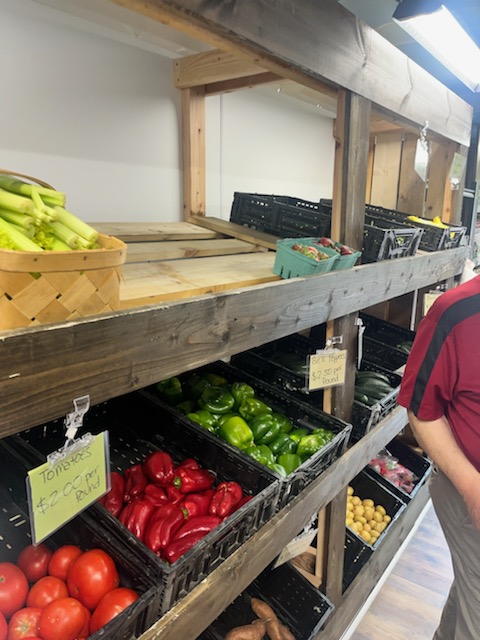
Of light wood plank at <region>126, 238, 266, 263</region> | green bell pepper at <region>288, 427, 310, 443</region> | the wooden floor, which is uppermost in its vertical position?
light wood plank at <region>126, 238, 266, 263</region>

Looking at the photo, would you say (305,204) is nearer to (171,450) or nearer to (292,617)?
(171,450)

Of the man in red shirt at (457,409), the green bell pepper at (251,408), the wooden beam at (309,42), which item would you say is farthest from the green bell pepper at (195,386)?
the wooden beam at (309,42)

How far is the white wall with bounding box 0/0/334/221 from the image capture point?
1386 millimetres

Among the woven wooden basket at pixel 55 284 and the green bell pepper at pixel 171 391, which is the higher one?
the woven wooden basket at pixel 55 284

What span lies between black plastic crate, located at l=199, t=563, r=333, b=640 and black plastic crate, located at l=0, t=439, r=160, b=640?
0.76 meters

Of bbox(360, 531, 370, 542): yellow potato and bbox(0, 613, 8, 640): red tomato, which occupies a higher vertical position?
bbox(0, 613, 8, 640): red tomato

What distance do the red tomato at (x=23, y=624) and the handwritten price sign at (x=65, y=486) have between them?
0.24 m

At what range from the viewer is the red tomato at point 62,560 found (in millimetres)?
930

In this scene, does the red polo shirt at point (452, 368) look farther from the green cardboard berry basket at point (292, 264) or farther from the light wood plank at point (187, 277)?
the light wood plank at point (187, 277)

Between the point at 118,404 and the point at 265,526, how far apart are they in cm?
59

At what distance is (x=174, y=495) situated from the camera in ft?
3.98

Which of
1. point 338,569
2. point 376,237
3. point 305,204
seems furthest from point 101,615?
point 305,204

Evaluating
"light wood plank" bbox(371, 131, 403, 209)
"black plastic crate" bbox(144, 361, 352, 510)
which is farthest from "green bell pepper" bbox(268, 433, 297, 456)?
"light wood plank" bbox(371, 131, 403, 209)

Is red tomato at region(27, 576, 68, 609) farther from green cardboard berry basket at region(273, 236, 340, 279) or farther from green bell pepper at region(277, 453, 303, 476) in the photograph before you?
green cardboard berry basket at region(273, 236, 340, 279)
